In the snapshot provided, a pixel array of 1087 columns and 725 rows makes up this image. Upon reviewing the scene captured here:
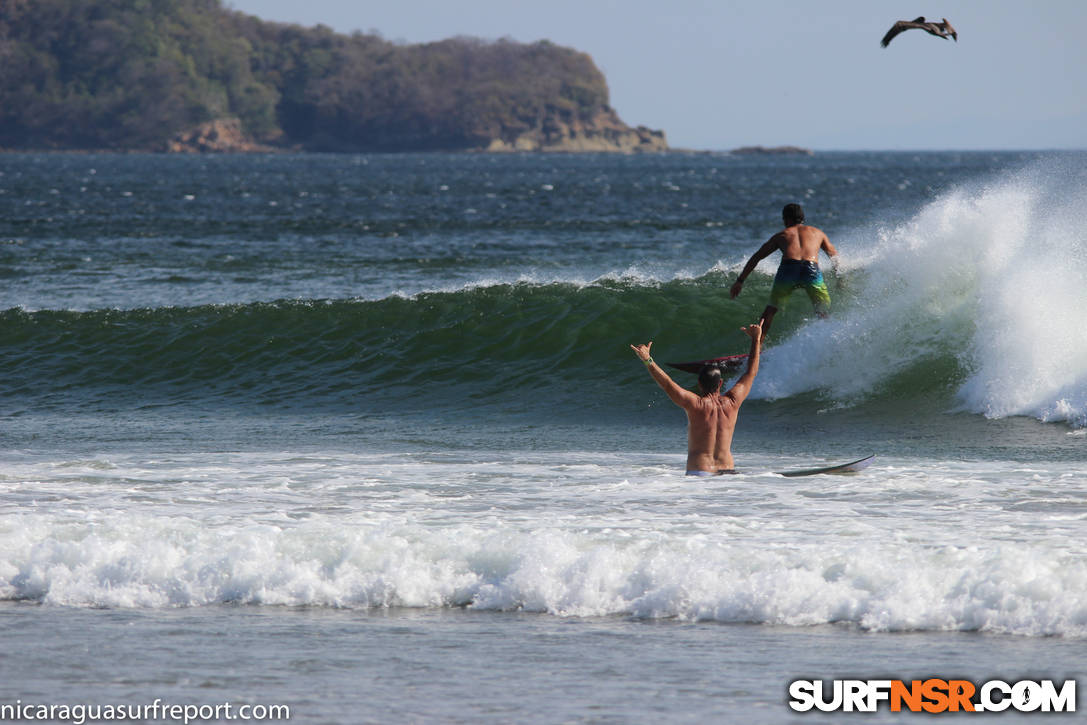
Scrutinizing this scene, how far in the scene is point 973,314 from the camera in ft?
46.5

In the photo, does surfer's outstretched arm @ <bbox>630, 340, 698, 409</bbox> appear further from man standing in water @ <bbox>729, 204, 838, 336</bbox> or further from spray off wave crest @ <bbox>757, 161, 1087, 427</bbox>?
spray off wave crest @ <bbox>757, 161, 1087, 427</bbox>

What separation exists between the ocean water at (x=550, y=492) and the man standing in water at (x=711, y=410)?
22 centimetres

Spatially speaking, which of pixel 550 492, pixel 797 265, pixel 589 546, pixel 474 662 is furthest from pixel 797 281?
pixel 474 662

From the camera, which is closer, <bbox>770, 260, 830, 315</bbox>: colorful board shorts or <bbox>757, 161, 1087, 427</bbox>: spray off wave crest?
<bbox>770, 260, 830, 315</bbox>: colorful board shorts

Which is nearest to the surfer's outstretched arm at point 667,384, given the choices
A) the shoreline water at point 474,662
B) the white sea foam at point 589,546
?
the white sea foam at point 589,546

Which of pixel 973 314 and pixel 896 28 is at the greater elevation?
pixel 896 28

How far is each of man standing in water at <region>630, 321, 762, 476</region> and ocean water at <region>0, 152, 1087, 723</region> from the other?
22cm

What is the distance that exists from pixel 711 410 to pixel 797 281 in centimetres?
296

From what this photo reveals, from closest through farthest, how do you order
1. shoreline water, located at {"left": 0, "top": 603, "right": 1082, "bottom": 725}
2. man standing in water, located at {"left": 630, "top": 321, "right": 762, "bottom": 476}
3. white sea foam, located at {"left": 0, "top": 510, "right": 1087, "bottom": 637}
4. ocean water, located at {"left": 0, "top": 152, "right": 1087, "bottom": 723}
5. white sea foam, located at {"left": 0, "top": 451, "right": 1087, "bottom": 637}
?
shoreline water, located at {"left": 0, "top": 603, "right": 1082, "bottom": 725}, ocean water, located at {"left": 0, "top": 152, "right": 1087, "bottom": 723}, white sea foam, located at {"left": 0, "top": 510, "right": 1087, "bottom": 637}, white sea foam, located at {"left": 0, "top": 451, "right": 1087, "bottom": 637}, man standing in water, located at {"left": 630, "top": 321, "right": 762, "bottom": 476}

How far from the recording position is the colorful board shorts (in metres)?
11.7

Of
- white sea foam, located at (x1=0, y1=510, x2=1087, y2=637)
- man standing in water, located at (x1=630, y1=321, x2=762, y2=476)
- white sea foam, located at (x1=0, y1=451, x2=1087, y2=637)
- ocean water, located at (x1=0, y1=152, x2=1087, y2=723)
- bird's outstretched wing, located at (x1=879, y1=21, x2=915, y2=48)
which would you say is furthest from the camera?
bird's outstretched wing, located at (x1=879, y1=21, x2=915, y2=48)

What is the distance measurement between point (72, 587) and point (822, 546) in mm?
4462

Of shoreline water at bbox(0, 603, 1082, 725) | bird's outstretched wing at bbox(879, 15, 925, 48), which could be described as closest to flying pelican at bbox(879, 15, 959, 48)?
bird's outstretched wing at bbox(879, 15, 925, 48)

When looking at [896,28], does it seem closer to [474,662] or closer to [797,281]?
[797,281]
